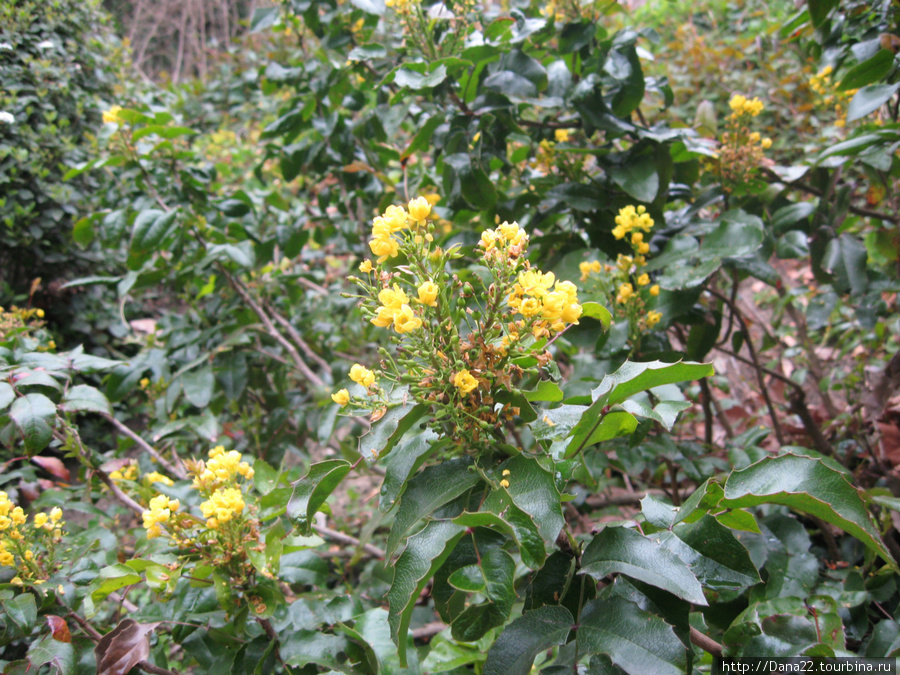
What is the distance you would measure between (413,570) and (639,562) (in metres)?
0.28

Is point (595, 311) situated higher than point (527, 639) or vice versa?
point (595, 311)

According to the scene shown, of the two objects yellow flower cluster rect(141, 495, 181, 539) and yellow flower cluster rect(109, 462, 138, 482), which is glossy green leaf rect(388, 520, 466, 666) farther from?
yellow flower cluster rect(109, 462, 138, 482)

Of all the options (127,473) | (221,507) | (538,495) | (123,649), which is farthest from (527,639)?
(127,473)

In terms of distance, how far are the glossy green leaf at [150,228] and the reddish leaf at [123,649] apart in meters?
1.08

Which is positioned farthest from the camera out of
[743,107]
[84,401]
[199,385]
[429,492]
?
[199,385]

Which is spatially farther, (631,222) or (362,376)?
(631,222)

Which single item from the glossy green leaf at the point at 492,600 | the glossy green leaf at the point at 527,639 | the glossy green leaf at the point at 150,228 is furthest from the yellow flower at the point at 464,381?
the glossy green leaf at the point at 150,228

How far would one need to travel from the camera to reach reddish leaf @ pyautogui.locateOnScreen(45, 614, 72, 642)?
3.14 feet

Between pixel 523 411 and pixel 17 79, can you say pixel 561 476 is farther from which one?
pixel 17 79

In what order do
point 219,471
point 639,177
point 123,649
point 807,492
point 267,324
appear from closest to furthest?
point 807,492, point 123,649, point 219,471, point 639,177, point 267,324

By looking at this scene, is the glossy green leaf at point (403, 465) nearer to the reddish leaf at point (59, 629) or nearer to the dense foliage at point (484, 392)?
the dense foliage at point (484, 392)

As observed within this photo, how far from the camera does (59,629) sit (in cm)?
96

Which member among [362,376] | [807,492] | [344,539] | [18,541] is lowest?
[344,539]

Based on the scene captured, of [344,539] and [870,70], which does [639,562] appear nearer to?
[344,539]
